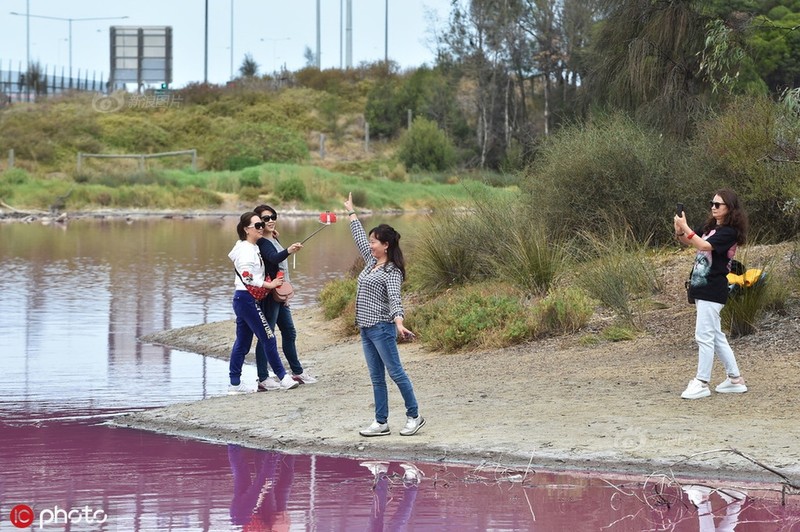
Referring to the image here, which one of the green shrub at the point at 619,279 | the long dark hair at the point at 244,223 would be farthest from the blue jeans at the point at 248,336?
the green shrub at the point at 619,279

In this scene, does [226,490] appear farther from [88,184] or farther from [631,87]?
[88,184]

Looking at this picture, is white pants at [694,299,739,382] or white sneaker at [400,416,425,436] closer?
white sneaker at [400,416,425,436]

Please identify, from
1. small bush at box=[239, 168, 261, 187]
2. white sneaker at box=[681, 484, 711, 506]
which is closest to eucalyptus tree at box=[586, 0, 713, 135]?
white sneaker at box=[681, 484, 711, 506]

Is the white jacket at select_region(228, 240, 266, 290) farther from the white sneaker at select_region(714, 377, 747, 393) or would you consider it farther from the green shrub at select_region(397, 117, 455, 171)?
the green shrub at select_region(397, 117, 455, 171)

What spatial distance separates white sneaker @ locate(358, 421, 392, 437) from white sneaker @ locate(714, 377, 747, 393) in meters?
3.00

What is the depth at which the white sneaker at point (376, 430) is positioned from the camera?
10078 millimetres

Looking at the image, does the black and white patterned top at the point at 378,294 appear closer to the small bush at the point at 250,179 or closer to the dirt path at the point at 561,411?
the dirt path at the point at 561,411

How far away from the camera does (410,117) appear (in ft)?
277

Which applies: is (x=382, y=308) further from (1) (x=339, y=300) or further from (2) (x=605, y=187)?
(2) (x=605, y=187)

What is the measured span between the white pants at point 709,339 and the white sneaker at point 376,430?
2743 mm

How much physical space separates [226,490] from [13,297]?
609 inches

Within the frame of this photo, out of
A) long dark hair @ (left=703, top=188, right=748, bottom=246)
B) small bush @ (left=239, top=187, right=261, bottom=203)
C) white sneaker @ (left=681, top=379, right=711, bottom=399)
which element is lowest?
white sneaker @ (left=681, top=379, right=711, bottom=399)

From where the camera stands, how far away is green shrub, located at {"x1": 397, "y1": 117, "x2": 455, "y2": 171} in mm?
74000

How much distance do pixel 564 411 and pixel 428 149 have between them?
64.1m
